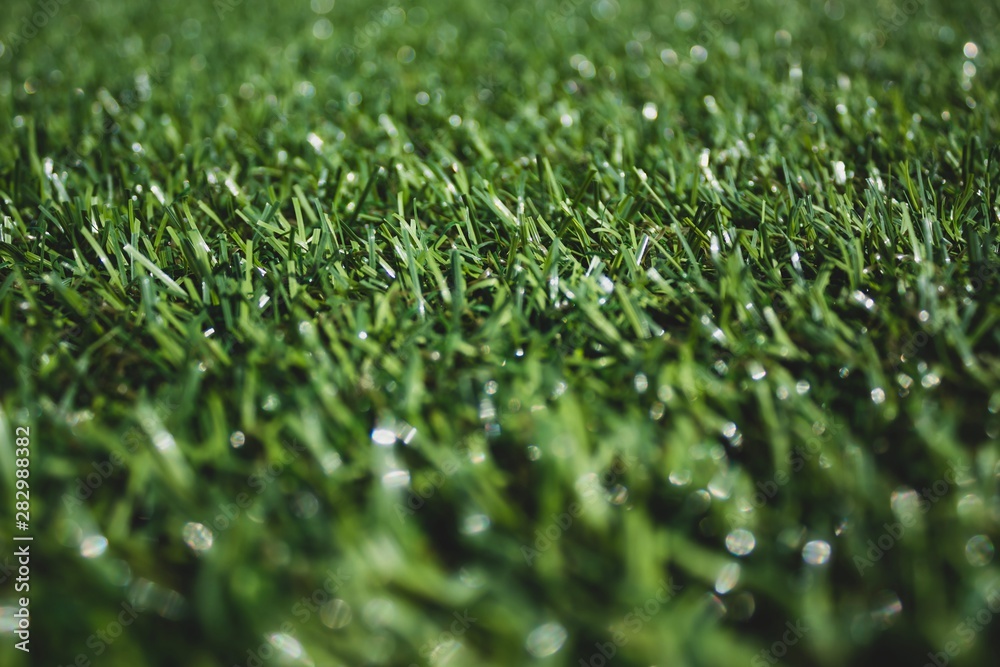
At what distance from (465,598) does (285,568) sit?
0.81 ft

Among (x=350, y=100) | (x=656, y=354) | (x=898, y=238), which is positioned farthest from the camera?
(x=350, y=100)

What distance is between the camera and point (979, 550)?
97cm

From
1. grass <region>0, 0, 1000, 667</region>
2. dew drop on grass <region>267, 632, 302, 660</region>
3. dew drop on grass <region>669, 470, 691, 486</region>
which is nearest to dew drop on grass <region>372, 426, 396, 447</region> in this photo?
grass <region>0, 0, 1000, 667</region>

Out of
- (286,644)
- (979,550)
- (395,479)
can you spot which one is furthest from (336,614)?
(979,550)

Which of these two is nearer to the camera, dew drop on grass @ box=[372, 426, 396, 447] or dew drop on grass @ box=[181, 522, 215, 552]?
dew drop on grass @ box=[181, 522, 215, 552]

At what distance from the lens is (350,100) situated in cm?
257

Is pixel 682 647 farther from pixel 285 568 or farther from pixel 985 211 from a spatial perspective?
pixel 985 211

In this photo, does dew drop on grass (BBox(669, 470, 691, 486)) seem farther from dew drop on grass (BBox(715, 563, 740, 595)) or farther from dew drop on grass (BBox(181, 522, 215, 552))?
dew drop on grass (BBox(181, 522, 215, 552))

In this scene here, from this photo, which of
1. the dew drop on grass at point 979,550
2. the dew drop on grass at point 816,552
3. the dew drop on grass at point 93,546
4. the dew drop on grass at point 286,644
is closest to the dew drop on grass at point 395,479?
the dew drop on grass at point 286,644

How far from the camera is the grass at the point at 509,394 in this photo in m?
0.92

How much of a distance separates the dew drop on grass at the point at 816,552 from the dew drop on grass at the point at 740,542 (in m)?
0.07

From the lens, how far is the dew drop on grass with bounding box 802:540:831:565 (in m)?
0.98

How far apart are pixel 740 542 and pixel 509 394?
0.41 metres

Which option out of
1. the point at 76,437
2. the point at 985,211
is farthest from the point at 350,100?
the point at 985,211
